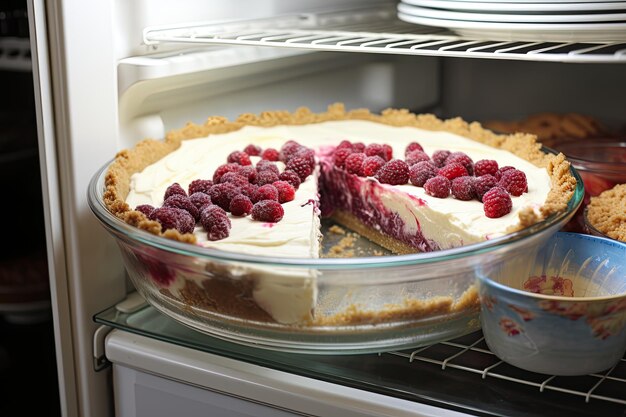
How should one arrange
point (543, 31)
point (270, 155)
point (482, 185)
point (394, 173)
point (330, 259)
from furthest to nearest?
point (270, 155), point (394, 173), point (482, 185), point (543, 31), point (330, 259)

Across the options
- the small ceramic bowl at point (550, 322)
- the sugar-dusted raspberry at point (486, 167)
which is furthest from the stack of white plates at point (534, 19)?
the small ceramic bowl at point (550, 322)

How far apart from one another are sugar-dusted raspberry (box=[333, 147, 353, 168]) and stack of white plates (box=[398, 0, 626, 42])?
0.30 meters

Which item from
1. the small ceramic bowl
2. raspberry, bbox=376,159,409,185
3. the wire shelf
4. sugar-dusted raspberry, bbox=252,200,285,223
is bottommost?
the small ceramic bowl

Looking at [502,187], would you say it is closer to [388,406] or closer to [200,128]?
[388,406]

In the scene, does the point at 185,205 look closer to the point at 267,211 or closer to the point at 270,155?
the point at 267,211

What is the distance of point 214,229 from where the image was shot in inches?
44.7

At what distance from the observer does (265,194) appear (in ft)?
4.16

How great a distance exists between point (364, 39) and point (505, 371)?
684 mm

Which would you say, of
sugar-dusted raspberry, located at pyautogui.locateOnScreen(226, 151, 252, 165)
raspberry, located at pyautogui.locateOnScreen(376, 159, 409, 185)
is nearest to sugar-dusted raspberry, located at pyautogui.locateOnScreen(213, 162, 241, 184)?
sugar-dusted raspberry, located at pyautogui.locateOnScreen(226, 151, 252, 165)

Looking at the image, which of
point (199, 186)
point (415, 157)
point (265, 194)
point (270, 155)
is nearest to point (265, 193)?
point (265, 194)

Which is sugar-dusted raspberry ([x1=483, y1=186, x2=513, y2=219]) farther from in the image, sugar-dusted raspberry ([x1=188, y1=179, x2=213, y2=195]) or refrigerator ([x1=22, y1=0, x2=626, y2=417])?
sugar-dusted raspberry ([x1=188, y1=179, x2=213, y2=195])

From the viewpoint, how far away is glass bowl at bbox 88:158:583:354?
38.4 inches

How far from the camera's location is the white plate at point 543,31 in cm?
112

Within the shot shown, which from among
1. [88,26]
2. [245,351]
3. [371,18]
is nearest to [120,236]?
[245,351]
